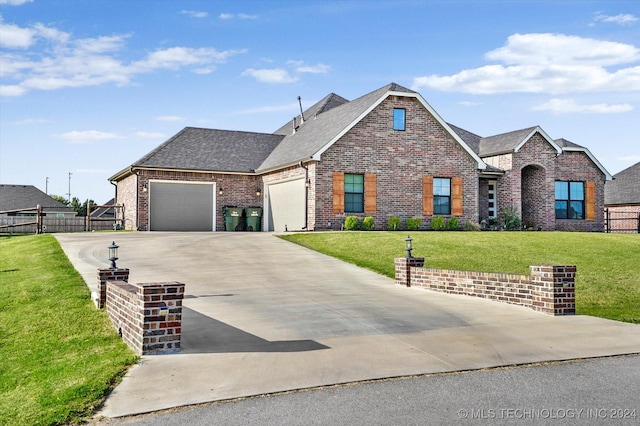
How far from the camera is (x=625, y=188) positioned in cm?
3834

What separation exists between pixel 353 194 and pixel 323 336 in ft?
57.8

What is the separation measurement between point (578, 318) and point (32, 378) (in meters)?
8.09

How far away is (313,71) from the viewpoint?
22.8 metres

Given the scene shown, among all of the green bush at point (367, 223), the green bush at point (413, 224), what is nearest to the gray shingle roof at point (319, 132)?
the green bush at point (367, 223)

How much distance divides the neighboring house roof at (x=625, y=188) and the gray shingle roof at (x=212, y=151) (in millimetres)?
22013

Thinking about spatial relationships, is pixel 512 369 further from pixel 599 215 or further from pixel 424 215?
pixel 599 215

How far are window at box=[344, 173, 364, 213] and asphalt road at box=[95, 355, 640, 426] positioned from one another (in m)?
18.8

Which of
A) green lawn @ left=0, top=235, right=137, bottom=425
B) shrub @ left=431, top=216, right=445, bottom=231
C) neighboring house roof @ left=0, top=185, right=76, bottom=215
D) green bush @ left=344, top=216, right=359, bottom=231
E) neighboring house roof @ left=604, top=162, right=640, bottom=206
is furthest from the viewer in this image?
neighboring house roof @ left=0, top=185, right=76, bottom=215

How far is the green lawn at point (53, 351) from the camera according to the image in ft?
18.2

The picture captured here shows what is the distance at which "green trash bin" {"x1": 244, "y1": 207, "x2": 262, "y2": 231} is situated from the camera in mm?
29109

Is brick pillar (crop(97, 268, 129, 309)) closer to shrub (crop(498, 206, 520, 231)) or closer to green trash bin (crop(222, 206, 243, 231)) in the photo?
green trash bin (crop(222, 206, 243, 231))

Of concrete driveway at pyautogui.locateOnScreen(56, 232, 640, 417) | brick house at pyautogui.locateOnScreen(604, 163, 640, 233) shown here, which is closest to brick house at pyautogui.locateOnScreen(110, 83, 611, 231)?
brick house at pyautogui.locateOnScreen(604, 163, 640, 233)

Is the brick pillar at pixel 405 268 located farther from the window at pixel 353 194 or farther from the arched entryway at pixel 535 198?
the arched entryway at pixel 535 198

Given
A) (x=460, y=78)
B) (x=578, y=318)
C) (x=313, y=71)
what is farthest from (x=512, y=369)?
(x=460, y=78)
